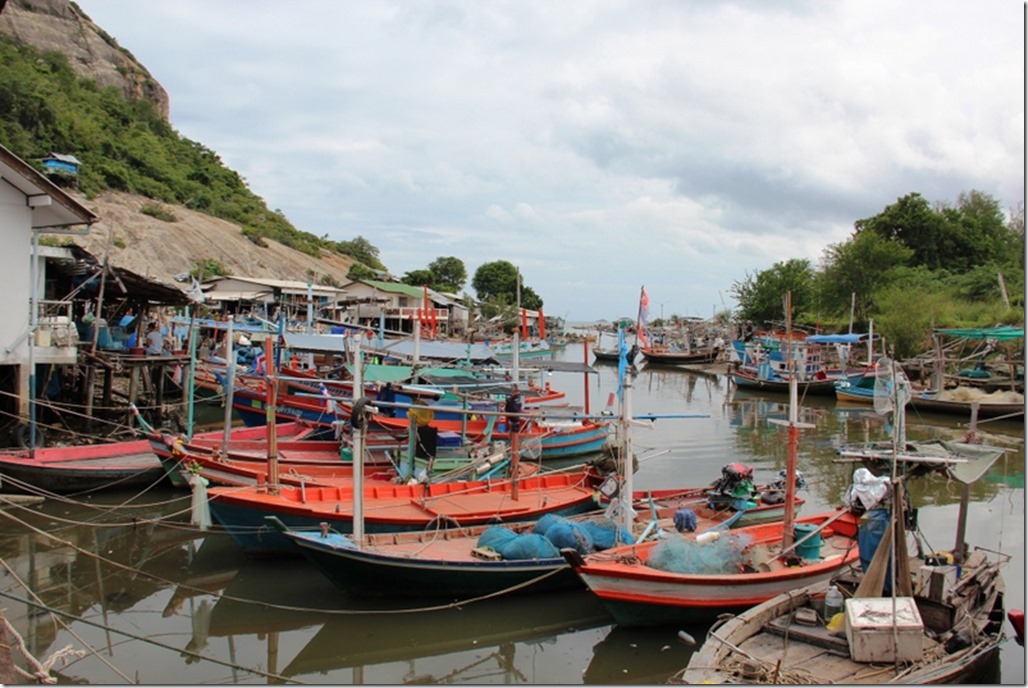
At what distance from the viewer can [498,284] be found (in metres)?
84.1

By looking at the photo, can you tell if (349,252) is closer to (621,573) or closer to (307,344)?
(307,344)

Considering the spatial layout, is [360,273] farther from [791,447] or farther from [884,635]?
[884,635]

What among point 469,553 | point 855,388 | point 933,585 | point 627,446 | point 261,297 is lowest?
point 469,553

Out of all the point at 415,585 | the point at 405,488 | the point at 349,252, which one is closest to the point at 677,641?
the point at 415,585

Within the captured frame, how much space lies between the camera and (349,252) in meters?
86.1

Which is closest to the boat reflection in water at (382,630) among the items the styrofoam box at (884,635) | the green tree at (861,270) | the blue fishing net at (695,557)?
the blue fishing net at (695,557)

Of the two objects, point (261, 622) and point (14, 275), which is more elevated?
point (14, 275)

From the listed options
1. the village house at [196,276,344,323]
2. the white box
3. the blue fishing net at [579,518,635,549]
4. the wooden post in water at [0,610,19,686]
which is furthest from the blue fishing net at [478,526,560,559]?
the village house at [196,276,344,323]

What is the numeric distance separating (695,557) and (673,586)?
567 millimetres

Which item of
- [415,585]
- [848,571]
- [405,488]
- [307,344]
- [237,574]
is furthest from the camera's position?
[307,344]

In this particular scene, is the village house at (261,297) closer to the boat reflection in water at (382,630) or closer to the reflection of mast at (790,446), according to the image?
the boat reflection in water at (382,630)

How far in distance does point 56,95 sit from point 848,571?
6726 centimetres

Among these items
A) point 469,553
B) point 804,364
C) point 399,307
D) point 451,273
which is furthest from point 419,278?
point 469,553

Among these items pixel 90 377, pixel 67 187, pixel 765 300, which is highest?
pixel 67 187
